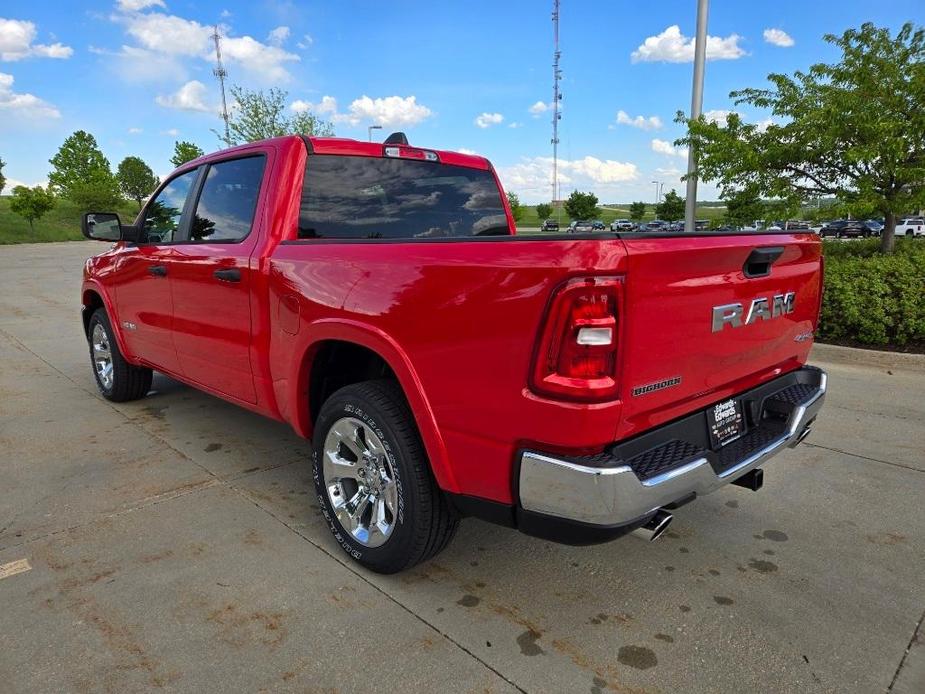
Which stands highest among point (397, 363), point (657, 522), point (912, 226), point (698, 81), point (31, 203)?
point (31, 203)

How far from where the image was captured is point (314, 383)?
311 centimetres

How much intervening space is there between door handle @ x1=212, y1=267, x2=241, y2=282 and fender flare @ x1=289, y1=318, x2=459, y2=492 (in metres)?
0.64

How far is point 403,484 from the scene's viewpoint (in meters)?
2.49

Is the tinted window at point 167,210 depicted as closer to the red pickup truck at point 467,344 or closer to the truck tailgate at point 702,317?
the red pickup truck at point 467,344

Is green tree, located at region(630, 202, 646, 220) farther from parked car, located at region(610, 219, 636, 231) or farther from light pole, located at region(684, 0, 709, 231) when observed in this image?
light pole, located at region(684, 0, 709, 231)

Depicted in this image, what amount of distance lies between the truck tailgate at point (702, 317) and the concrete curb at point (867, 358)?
4.40m

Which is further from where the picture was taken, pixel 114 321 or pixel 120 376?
pixel 120 376

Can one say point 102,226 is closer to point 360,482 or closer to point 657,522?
point 360,482

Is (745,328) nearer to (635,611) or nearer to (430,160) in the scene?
(635,611)

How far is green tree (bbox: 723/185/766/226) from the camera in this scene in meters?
9.08

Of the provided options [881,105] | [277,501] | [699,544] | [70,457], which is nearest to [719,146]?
[881,105]

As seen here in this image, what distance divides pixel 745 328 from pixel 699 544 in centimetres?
Answer: 116

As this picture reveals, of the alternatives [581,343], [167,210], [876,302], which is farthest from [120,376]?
[876,302]

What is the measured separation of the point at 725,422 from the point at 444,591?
1344 millimetres
